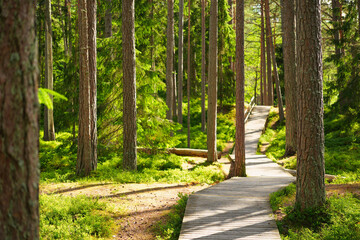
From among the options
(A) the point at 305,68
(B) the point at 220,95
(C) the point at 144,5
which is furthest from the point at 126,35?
(B) the point at 220,95

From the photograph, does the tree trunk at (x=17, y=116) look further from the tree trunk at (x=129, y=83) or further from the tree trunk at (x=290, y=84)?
the tree trunk at (x=290, y=84)

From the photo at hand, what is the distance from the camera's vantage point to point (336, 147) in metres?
16.5

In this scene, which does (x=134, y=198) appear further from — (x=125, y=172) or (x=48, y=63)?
(x=48, y=63)

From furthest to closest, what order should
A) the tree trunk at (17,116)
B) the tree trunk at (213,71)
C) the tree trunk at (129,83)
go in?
the tree trunk at (213,71), the tree trunk at (129,83), the tree trunk at (17,116)

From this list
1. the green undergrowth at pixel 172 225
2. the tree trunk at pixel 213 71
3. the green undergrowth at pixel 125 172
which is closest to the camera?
the green undergrowth at pixel 172 225

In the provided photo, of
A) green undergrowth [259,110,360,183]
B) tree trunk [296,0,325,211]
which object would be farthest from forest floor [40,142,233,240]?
green undergrowth [259,110,360,183]

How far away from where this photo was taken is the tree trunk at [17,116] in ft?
8.03

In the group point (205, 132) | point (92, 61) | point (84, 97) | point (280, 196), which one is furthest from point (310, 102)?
point (205, 132)

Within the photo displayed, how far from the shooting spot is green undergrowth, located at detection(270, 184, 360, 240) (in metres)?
5.67

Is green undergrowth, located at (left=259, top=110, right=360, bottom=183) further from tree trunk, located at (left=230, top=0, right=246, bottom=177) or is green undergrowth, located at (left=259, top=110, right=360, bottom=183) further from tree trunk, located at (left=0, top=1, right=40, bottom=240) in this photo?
tree trunk, located at (left=0, top=1, right=40, bottom=240)

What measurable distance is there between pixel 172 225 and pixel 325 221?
3052 mm

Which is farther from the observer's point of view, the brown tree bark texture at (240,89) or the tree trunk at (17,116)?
the brown tree bark texture at (240,89)

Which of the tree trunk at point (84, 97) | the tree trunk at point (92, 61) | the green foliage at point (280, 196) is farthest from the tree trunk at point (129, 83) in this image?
the green foliage at point (280, 196)

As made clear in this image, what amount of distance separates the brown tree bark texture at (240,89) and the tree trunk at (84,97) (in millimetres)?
5234
